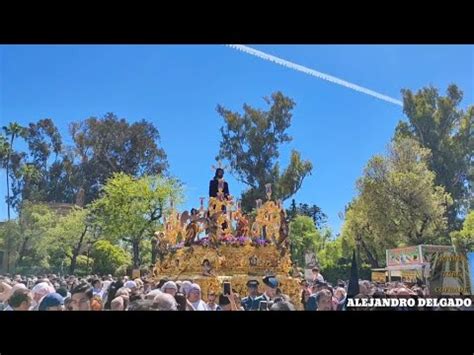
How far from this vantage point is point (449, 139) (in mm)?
7613

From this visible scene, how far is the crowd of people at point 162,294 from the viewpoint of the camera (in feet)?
18.6

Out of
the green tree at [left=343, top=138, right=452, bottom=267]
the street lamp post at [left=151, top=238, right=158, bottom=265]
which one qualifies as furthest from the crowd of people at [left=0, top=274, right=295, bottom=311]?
the green tree at [left=343, top=138, right=452, bottom=267]

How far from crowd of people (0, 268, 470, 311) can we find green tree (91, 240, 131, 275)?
21 cm

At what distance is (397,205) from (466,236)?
3.94ft

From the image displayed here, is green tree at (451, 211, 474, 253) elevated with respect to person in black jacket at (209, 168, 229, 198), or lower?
lower

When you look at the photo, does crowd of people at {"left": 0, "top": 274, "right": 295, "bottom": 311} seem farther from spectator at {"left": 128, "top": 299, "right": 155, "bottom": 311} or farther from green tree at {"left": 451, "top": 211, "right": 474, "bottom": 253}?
green tree at {"left": 451, "top": 211, "right": 474, "bottom": 253}

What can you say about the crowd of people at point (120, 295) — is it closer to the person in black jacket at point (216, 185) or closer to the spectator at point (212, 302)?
the spectator at point (212, 302)

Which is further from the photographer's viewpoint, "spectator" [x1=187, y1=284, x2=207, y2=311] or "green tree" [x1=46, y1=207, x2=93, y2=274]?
"green tree" [x1=46, y1=207, x2=93, y2=274]

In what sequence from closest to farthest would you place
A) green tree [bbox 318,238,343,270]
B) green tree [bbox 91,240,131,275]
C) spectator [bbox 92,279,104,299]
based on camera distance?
spectator [bbox 92,279,104,299], green tree [bbox 91,240,131,275], green tree [bbox 318,238,343,270]

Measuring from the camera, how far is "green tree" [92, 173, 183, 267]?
729cm

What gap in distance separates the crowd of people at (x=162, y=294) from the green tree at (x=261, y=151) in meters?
1.30
